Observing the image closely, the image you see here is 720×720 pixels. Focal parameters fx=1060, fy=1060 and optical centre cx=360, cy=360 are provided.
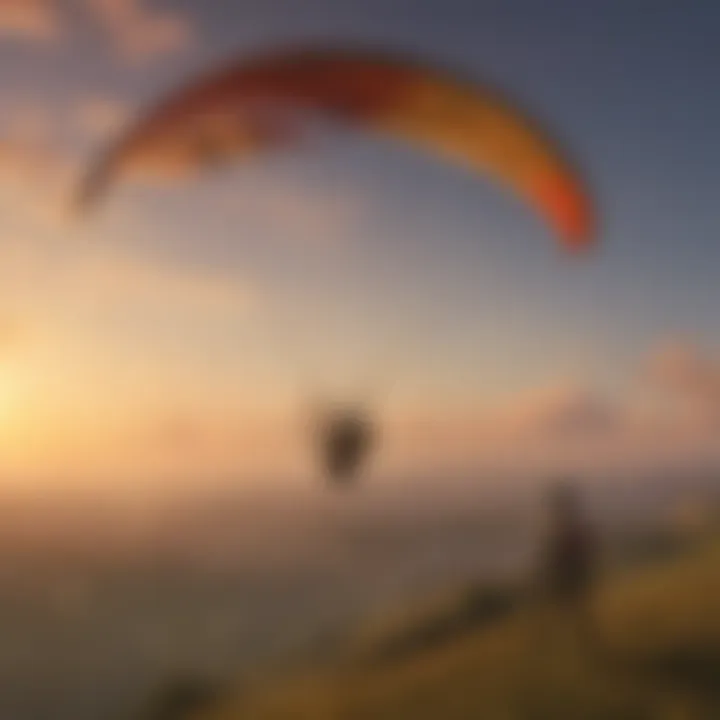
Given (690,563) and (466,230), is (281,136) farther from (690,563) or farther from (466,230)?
(690,563)

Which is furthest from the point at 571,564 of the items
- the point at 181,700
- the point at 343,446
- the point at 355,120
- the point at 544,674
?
the point at 355,120

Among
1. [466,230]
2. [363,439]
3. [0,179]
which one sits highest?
[0,179]

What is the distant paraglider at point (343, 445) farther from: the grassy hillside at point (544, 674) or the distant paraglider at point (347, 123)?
the grassy hillside at point (544, 674)

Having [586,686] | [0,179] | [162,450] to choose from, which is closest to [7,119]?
[0,179]

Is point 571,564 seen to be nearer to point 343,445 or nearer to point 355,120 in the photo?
point 343,445

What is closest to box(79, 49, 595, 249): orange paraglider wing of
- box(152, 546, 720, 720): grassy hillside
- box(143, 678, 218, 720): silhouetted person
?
box(152, 546, 720, 720): grassy hillside

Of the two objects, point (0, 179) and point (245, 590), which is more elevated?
point (0, 179)

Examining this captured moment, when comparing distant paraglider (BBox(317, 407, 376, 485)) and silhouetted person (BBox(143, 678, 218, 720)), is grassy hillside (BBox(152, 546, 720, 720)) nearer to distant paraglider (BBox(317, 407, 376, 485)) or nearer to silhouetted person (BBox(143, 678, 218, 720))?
silhouetted person (BBox(143, 678, 218, 720))
